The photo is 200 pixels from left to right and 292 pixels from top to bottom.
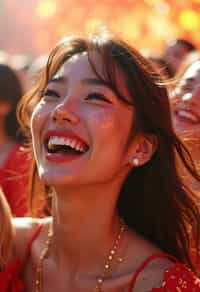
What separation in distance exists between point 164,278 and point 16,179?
4.81 ft

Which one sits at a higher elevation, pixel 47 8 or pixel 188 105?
pixel 47 8

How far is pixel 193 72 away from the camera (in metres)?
3.59

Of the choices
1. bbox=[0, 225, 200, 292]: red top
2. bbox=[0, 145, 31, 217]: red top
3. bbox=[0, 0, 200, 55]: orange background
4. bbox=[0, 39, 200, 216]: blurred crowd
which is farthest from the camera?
bbox=[0, 0, 200, 55]: orange background

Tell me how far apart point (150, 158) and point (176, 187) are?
0.13 meters

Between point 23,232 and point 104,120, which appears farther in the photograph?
point 23,232

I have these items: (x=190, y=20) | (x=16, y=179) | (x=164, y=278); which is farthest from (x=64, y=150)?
(x=190, y=20)

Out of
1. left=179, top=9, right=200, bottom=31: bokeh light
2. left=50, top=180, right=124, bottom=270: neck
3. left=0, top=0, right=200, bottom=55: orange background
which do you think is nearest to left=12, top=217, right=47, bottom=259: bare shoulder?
left=50, top=180, right=124, bottom=270: neck

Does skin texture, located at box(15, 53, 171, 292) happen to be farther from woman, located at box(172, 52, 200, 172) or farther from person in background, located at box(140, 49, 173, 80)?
woman, located at box(172, 52, 200, 172)

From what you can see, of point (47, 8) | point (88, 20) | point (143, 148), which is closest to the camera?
point (143, 148)

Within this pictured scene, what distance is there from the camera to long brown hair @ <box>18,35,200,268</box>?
97.3 inches

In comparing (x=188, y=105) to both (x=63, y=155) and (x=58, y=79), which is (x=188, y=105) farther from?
(x=63, y=155)

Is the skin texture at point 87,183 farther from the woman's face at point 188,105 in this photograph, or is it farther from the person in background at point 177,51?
the person in background at point 177,51

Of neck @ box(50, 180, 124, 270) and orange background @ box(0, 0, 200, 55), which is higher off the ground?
orange background @ box(0, 0, 200, 55)

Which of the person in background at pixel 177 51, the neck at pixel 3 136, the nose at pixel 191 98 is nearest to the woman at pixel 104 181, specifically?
the nose at pixel 191 98
